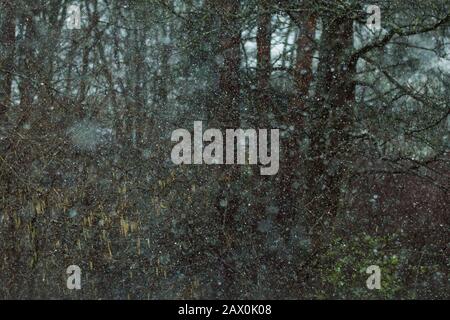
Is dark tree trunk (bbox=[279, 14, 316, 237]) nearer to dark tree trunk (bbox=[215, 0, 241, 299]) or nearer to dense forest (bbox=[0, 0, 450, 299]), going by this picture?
dense forest (bbox=[0, 0, 450, 299])

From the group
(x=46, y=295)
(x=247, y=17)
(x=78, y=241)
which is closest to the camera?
(x=46, y=295)

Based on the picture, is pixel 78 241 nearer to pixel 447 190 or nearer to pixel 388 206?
pixel 388 206

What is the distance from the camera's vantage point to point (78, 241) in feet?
27.9

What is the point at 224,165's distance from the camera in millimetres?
9172

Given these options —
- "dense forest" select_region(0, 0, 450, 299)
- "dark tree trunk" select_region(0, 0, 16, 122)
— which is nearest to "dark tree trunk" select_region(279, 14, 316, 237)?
"dense forest" select_region(0, 0, 450, 299)

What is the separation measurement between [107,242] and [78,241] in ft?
1.04

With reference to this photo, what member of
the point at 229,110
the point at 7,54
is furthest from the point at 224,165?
the point at 7,54

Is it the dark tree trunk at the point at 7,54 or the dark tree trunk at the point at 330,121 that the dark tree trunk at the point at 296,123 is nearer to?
the dark tree trunk at the point at 330,121

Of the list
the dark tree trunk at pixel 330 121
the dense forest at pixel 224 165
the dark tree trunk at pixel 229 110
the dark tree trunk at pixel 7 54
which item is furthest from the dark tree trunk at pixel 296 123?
the dark tree trunk at pixel 7 54

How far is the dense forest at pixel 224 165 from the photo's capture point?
333 inches

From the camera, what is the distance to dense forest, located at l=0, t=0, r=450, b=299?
845cm

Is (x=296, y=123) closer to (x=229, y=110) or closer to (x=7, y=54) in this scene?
(x=229, y=110)

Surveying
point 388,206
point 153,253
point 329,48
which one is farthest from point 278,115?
point 153,253

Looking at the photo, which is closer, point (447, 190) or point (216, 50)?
point (447, 190)
